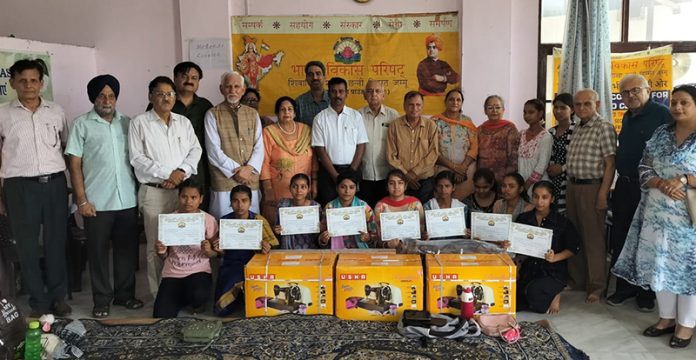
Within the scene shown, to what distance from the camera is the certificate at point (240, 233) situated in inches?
132

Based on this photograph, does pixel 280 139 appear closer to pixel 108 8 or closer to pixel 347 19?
pixel 347 19

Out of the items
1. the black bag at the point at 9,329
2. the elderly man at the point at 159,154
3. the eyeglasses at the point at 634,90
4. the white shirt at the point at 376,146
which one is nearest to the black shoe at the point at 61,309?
the elderly man at the point at 159,154

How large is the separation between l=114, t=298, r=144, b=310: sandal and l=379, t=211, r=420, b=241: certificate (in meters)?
1.68

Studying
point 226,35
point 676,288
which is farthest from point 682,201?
point 226,35

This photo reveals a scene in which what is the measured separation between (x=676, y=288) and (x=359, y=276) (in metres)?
1.70

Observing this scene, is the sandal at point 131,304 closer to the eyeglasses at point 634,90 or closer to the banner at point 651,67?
the eyeglasses at point 634,90

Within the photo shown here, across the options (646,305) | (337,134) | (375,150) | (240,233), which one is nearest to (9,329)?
(240,233)

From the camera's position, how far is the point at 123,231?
355 cm

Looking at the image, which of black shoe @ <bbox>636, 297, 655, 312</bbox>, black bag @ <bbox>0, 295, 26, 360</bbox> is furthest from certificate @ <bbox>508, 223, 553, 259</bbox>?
black bag @ <bbox>0, 295, 26, 360</bbox>

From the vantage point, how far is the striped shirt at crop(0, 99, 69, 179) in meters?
3.24

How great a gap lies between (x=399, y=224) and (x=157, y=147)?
1.62 metres

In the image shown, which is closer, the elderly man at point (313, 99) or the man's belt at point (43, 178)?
the man's belt at point (43, 178)

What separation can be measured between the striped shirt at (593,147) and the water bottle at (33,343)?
3.27 meters

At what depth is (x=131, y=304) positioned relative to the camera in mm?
3600
